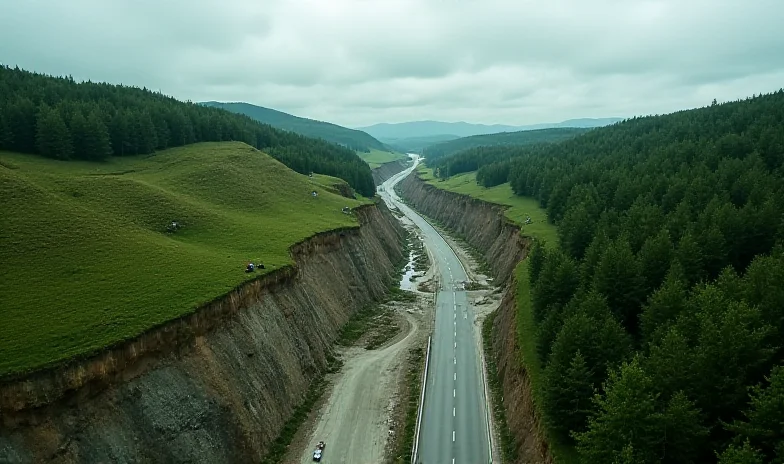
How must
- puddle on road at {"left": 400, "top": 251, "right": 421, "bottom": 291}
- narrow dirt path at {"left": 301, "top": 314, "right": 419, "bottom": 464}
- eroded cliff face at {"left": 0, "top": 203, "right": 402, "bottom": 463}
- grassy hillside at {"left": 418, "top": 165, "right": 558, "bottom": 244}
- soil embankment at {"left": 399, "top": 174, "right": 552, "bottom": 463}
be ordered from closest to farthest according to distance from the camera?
eroded cliff face at {"left": 0, "top": 203, "right": 402, "bottom": 463}
soil embankment at {"left": 399, "top": 174, "right": 552, "bottom": 463}
narrow dirt path at {"left": 301, "top": 314, "right": 419, "bottom": 464}
grassy hillside at {"left": 418, "top": 165, "right": 558, "bottom": 244}
puddle on road at {"left": 400, "top": 251, "right": 421, "bottom": 291}

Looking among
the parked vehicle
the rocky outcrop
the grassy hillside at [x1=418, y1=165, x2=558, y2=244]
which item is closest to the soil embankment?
the rocky outcrop

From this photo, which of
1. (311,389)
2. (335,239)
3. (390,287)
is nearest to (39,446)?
(311,389)

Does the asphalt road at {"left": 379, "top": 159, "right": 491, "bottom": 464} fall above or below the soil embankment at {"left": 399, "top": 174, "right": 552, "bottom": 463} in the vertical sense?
below

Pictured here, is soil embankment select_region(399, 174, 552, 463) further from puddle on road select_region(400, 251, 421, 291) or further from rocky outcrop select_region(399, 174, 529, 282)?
puddle on road select_region(400, 251, 421, 291)

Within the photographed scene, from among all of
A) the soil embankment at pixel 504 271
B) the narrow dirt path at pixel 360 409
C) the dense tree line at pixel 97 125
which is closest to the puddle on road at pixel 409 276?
the soil embankment at pixel 504 271

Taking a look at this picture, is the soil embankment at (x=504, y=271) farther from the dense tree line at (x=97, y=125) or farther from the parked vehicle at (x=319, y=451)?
the dense tree line at (x=97, y=125)

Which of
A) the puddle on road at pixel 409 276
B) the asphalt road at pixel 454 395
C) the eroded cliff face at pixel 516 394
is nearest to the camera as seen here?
the eroded cliff face at pixel 516 394

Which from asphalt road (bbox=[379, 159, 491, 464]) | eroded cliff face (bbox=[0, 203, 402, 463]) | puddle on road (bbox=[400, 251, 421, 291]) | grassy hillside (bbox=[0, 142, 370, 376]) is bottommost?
asphalt road (bbox=[379, 159, 491, 464])

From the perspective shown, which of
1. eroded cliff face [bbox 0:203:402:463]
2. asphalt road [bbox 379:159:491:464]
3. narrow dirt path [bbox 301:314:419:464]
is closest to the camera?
eroded cliff face [bbox 0:203:402:463]
